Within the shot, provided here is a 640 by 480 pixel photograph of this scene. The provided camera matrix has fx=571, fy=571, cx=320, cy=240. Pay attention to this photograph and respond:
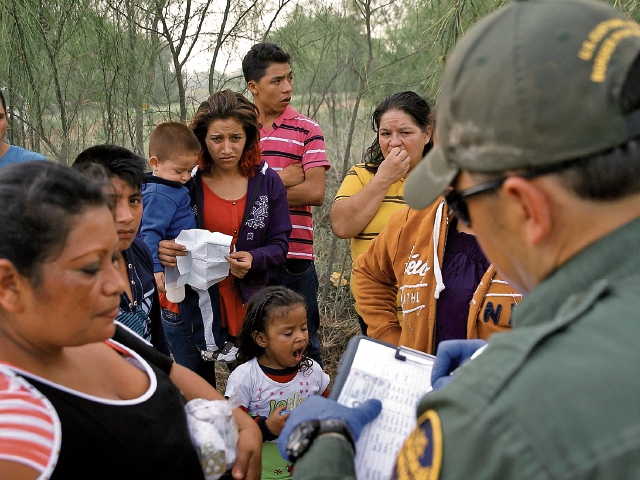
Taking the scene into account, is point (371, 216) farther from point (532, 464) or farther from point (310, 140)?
point (532, 464)

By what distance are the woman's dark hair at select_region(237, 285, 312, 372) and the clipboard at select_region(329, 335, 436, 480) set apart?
3.99 feet

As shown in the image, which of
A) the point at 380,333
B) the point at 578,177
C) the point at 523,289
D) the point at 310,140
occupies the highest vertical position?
the point at 310,140

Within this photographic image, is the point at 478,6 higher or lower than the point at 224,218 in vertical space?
higher

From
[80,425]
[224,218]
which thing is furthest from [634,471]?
[224,218]

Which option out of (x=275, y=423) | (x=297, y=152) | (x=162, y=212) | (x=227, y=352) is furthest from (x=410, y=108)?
(x=275, y=423)

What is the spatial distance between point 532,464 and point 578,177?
16.9 inches

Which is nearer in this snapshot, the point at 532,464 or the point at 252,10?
the point at 532,464

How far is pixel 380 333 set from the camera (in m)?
2.43

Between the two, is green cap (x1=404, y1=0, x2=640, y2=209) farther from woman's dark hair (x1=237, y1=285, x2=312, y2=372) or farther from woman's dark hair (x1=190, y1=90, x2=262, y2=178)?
woman's dark hair (x1=190, y1=90, x2=262, y2=178)

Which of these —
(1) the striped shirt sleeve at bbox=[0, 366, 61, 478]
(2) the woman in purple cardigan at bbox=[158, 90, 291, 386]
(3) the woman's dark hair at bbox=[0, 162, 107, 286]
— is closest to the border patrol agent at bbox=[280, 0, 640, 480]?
(1) the striped shirt sleeve at bbox=[0, 366, 61, 478]

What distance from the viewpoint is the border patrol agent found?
74 cm

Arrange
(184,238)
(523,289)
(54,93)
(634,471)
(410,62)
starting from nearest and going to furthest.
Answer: (634,471) < (523,289) < (184,238) < (54,93) < (410,62)

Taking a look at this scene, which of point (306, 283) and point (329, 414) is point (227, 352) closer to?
point (306, 283)

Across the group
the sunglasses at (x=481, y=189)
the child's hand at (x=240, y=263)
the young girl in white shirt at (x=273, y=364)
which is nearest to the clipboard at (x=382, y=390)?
the sunglasses at (x=481, y=189)
